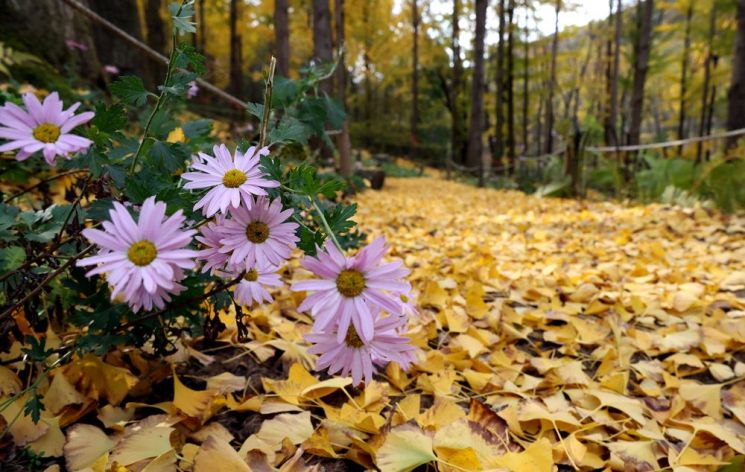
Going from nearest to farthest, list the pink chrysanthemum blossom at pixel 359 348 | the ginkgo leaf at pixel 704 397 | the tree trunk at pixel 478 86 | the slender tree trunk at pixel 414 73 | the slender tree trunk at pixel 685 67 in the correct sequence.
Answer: the pink chrysanthemum blossom at pixel 359 348
the ginkgo leaf at pixel 704 397
the tree trunk at pixel 478 86
the slender tree trunk at pixel 685 67
the slender tree trunk at pixel 414 73

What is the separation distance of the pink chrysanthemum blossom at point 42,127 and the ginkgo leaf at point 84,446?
0.49 meters

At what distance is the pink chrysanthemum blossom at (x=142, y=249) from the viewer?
0.45 meters

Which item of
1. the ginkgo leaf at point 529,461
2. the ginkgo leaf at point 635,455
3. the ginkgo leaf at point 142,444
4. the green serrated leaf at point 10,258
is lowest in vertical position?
the ginkgo leaf at point 635,455

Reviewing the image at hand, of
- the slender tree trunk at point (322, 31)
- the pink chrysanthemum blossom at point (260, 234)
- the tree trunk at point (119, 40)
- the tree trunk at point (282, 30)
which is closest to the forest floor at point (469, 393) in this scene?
the pink chrysanthemum blossom at point (260, 234)

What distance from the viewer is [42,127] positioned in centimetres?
58

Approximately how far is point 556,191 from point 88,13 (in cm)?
630

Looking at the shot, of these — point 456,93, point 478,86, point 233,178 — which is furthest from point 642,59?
point 233,178

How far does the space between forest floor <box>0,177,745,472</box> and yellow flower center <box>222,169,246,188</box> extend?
406 millimetres

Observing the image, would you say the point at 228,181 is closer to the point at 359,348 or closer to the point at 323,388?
the point at 359,348

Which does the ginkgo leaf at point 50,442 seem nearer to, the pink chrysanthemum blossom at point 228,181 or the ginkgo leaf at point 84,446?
the ginkgo leaf at point 84,446

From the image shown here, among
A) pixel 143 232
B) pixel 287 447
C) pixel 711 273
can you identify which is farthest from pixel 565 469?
pixel 711 273

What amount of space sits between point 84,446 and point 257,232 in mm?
527

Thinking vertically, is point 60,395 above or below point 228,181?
below

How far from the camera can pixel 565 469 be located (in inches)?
34.5
